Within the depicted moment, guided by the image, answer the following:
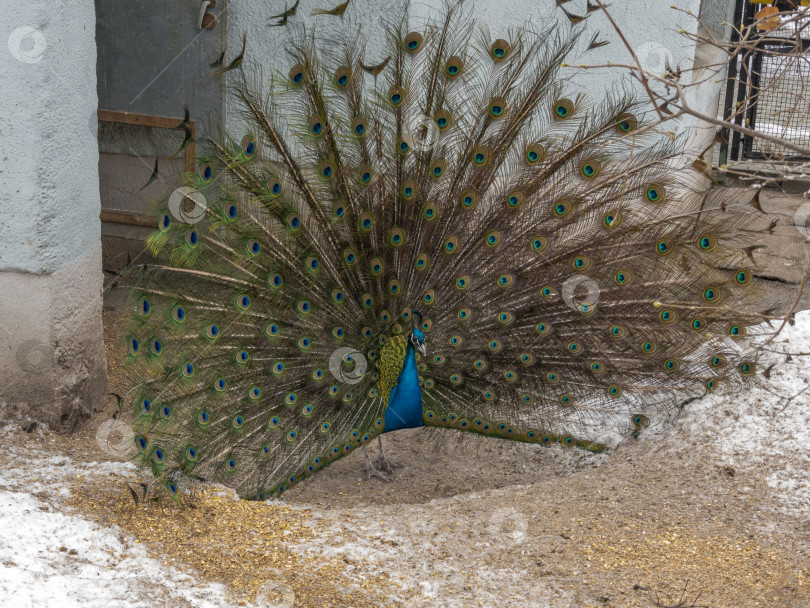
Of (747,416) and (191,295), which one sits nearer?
(191,295)

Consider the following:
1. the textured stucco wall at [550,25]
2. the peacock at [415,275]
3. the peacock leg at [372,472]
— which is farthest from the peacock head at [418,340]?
the textured stucco wall at [550,25]

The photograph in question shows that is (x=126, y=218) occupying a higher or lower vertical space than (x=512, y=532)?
higher

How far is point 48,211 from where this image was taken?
14.4 ft

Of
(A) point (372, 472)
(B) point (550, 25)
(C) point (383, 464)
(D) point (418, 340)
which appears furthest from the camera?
(B) point (550, 25)

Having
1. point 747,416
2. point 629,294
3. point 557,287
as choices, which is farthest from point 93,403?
point 747,416

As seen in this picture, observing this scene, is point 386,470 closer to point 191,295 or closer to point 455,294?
point 455,294

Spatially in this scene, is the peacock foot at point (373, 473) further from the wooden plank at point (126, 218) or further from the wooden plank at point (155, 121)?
A: the wooden plank at point (126, 218)

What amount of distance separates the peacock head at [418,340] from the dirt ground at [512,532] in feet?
2.65

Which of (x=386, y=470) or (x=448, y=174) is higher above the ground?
(x=448, y=174)

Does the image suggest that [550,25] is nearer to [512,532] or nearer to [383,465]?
[383,465]

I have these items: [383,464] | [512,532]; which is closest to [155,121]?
[383,464]

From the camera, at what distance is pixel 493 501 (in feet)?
13.8

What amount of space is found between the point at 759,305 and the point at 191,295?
12.3ft

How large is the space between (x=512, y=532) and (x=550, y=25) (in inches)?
154
